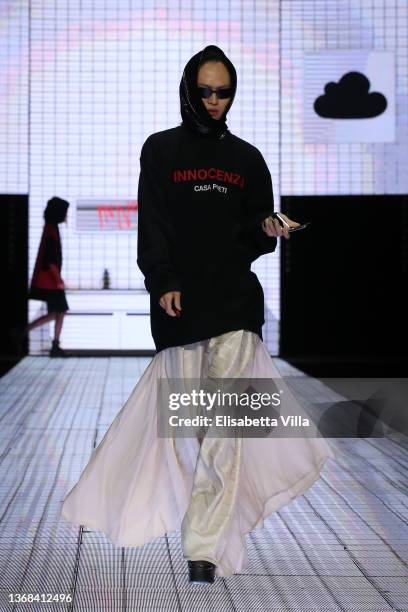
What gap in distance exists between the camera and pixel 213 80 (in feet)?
8.34

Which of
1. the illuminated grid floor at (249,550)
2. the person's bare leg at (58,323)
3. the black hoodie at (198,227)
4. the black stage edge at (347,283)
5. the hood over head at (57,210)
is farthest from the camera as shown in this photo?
the black stage edge at (347,283)

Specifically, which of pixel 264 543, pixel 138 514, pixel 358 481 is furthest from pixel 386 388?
pixel 138 514

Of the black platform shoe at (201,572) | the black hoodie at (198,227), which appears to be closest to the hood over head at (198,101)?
the black hoodie at (198,227)

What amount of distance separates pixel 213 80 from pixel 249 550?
1172 mm

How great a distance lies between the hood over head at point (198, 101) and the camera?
2.55 meters

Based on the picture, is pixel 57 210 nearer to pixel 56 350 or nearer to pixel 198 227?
pixel 56 350

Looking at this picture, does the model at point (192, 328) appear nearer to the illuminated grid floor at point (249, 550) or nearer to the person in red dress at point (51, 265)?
the illuminated grid floor at point (249, 550)

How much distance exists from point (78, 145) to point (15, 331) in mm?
1644

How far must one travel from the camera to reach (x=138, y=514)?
2502 millimetres

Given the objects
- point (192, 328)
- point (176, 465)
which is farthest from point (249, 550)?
point (192, 328)

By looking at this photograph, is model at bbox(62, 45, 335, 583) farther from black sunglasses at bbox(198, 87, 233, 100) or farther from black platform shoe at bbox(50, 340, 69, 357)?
black platform shoe at bbox(50, 340, 69, 357)

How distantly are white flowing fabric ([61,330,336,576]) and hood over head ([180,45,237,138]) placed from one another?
1.59ft

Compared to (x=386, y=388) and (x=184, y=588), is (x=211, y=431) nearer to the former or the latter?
(x=184, y=588)

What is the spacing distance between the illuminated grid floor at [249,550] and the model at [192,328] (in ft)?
0.45
